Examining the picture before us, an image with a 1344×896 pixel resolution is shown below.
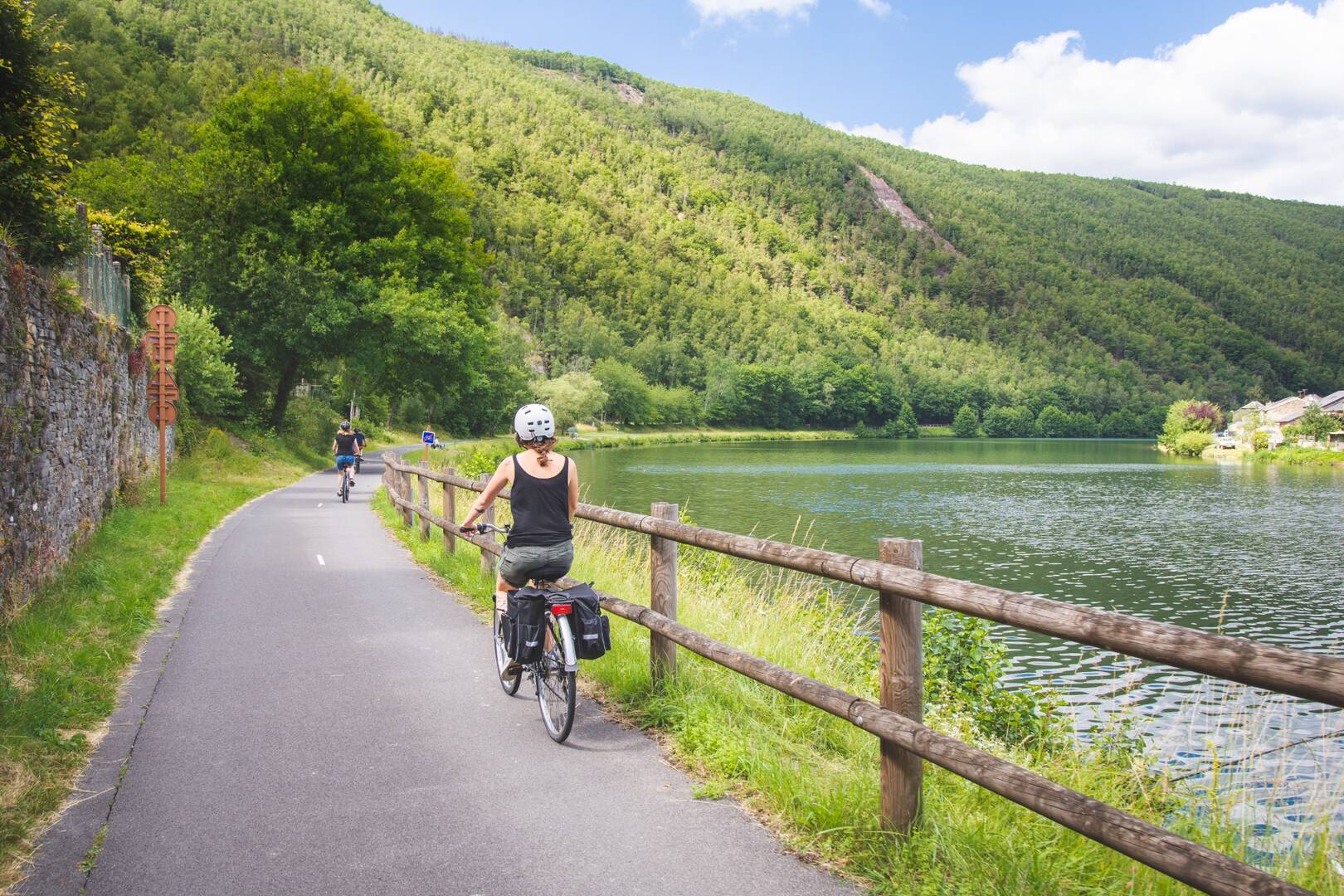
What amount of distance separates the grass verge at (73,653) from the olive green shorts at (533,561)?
8.15 feet

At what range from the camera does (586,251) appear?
18900cm

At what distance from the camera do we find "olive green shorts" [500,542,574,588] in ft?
18.8

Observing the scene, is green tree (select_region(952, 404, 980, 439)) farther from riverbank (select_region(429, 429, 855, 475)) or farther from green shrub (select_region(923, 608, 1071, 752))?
green shrub (select_region(923, 608, 1071, 752))

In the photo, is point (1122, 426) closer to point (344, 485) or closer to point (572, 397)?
point (572, 397)

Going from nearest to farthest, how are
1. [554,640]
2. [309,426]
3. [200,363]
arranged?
1. [554,640]
2. [200,363]
3. [309,426]

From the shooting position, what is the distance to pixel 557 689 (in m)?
5.57

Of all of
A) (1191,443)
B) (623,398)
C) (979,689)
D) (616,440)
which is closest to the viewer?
(979,689)

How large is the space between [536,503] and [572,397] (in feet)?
296

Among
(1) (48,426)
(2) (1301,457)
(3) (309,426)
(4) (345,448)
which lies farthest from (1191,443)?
(1) (48,426)

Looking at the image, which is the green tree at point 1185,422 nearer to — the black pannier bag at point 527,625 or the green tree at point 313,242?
the green tree at point 313,242

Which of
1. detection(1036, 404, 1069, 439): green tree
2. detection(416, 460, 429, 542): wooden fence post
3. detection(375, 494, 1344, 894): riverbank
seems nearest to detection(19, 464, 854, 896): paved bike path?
detection(375, 494, 1344, 894): riverbank

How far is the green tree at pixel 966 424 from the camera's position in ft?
543

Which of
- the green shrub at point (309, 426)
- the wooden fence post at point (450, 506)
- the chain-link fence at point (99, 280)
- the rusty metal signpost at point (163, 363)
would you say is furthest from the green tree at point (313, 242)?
the wooden fence post at point (450, 506)

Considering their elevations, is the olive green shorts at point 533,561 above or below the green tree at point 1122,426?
above
